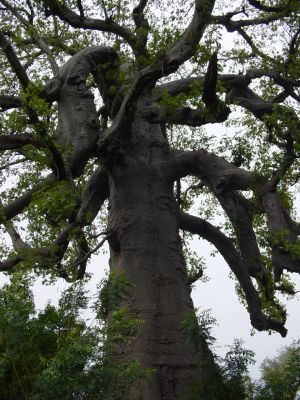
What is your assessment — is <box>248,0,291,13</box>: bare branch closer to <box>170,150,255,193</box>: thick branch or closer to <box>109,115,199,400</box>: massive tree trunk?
<box>109,115,199,400</box>: massive tree trunk

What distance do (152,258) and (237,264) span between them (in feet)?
7.34

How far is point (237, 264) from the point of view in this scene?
1005 centimetres

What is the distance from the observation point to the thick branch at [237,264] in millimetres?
9734

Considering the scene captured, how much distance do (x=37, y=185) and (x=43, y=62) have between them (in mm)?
5318

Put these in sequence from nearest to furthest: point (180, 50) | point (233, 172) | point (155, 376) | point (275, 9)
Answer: point (155, 376), point (180, 50), point (233, 172), point (275, 9)

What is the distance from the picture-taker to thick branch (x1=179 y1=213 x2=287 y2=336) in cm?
973

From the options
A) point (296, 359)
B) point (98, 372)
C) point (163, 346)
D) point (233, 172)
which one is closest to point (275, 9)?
point (233, 172)

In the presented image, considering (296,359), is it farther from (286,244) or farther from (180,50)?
(180,50)

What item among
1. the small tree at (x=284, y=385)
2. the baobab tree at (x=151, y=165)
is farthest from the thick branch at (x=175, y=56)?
the small tree at (x=284, y=385)

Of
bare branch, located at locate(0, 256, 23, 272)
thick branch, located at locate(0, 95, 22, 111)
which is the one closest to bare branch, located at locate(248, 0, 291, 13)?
thick branch, located at locate(0, 95, 22, 111)

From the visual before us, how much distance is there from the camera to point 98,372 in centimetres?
473

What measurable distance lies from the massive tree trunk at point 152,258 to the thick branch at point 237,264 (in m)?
0.99

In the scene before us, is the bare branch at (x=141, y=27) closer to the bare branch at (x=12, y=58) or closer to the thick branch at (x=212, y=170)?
the thick branch at (x=212, y=170)

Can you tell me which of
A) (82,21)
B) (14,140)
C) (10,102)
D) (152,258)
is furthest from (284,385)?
(82,21)
